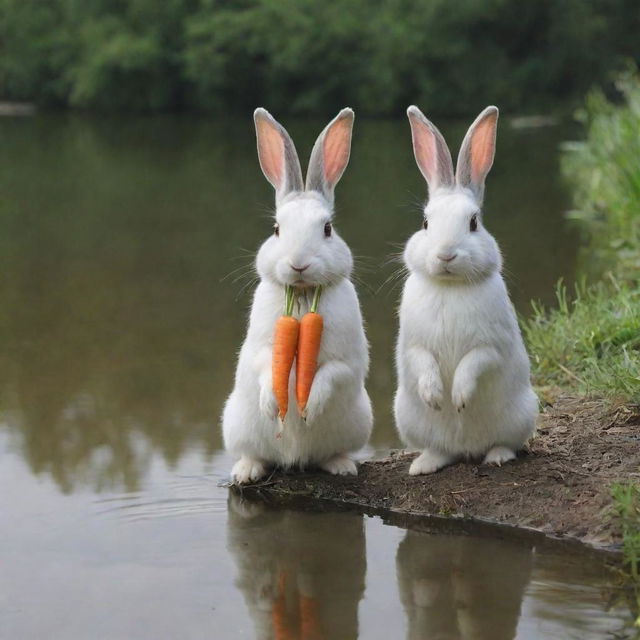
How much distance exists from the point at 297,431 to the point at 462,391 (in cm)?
63

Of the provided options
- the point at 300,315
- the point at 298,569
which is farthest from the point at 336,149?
the point at 298,569

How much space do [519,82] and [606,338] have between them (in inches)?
941

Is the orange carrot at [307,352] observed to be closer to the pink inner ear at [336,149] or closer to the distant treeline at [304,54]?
the pink inner ear at [336,149]

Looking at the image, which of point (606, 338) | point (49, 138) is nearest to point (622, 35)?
point (49, 138)

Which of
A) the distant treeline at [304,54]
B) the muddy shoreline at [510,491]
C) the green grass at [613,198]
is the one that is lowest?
the muddy shoreline at [510,491]

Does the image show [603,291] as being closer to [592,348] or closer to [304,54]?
[592,348]

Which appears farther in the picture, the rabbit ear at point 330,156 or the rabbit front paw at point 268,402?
the rabbit ear at point 330,156

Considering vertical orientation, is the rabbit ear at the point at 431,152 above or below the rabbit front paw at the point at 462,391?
above

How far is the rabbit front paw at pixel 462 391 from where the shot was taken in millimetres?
4012

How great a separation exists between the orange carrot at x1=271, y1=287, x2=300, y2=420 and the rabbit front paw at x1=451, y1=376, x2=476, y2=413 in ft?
1.82

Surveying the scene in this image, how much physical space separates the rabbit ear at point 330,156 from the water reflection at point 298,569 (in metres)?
1.15

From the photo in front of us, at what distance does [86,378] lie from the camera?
6070mm

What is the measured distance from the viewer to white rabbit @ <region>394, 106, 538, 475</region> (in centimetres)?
403

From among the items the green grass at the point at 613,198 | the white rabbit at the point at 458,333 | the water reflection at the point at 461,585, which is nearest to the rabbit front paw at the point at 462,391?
the white rabbit at the point at 458,333
